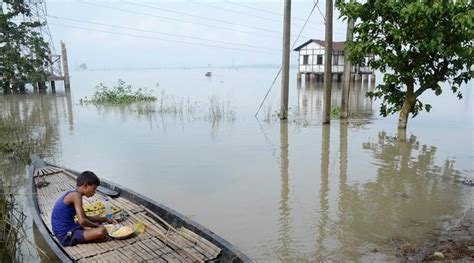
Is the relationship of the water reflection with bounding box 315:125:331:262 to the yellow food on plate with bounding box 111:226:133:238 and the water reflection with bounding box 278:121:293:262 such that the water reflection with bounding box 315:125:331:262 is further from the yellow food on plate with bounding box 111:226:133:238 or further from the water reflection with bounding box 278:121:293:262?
the yellow food on plate with bounding box 111:226:133:238

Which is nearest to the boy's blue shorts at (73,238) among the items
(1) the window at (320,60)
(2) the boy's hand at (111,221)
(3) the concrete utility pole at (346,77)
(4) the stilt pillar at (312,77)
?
(2) the boy's hand at (111,221)

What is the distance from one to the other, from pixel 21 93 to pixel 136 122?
56.9 ft

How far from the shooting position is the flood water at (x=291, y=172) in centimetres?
533

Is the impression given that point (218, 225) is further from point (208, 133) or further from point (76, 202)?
point (208, 133)

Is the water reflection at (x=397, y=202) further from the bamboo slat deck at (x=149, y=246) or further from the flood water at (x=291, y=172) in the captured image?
the bamboo slat deck at (x=149, y=246)

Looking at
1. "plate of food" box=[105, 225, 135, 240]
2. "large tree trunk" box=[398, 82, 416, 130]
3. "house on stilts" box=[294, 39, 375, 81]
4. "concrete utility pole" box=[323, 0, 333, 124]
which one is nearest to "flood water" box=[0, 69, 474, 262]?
"large tree trunk" box=[398, 82, 416, 130]

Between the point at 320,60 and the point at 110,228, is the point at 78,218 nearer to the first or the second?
the point at 110,228

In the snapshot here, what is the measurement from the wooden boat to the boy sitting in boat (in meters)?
0.09

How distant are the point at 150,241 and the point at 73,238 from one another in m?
0.82

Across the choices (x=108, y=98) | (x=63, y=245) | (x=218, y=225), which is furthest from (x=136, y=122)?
(x=63, y=245)

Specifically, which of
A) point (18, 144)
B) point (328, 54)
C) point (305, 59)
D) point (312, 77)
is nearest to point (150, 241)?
point (18, 144)

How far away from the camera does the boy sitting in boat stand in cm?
402

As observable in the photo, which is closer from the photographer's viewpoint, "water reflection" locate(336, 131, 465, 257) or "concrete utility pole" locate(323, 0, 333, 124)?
"water reflection" locate(336, 131, 465, 257)

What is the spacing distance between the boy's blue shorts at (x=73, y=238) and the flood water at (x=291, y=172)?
1772 millimetres
